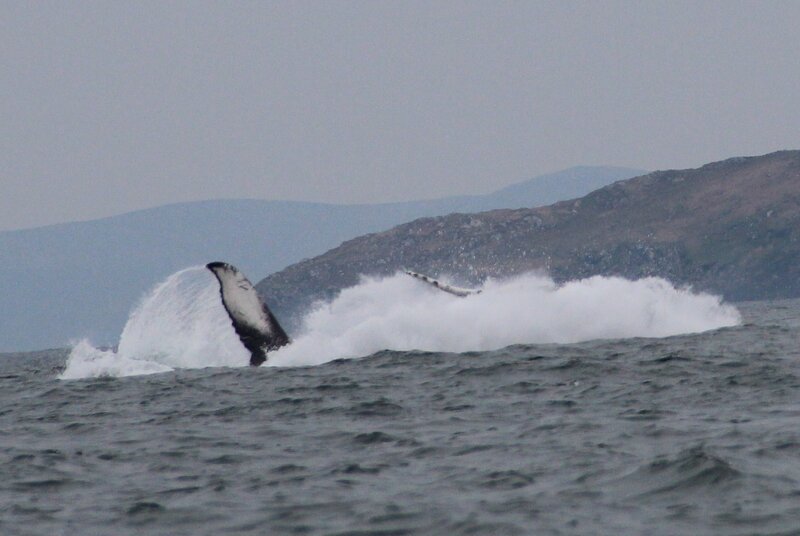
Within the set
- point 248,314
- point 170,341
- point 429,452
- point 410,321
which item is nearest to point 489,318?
point 410,321

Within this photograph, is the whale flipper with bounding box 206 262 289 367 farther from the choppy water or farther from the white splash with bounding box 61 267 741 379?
the choppy water

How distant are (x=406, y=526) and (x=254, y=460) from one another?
12.6 feet

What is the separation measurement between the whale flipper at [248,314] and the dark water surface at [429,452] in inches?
80.5

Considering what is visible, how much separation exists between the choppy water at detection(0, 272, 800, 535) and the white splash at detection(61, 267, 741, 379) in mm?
5015

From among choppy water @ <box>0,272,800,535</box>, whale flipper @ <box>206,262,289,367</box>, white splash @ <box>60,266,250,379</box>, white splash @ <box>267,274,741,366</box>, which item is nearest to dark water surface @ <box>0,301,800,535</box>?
choppy water @ <box>0,272,800,535</box>

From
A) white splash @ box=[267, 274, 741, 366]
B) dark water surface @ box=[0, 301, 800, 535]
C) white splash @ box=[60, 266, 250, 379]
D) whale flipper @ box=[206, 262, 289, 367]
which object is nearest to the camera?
dark water surface @ box=[0, 301, 800, 535]

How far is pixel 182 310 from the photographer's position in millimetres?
31672

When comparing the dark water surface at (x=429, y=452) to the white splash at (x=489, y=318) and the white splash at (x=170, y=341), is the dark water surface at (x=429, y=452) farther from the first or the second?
the white splash at (x=170, y=341)

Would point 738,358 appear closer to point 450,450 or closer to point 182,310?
point 450,450

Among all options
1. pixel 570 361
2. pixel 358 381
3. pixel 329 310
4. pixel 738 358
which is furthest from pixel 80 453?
pixel 329 310

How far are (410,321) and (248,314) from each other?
A: 17.6ft

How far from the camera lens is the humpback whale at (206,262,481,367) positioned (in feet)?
80.4

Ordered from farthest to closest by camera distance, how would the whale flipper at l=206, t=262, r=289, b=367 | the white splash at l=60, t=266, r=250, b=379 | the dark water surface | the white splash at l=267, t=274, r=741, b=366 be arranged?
the white splash at l=60, t=266, r=250, b=379 < the white splash at l=267, t=274, r=741, b=366 < the whale flipper at l=206, t=262, r=289, b=367 < the dark water surface

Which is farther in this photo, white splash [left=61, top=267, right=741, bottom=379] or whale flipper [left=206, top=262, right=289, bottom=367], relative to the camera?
white splash [left=61, top=267, right=741, bottom=379]
